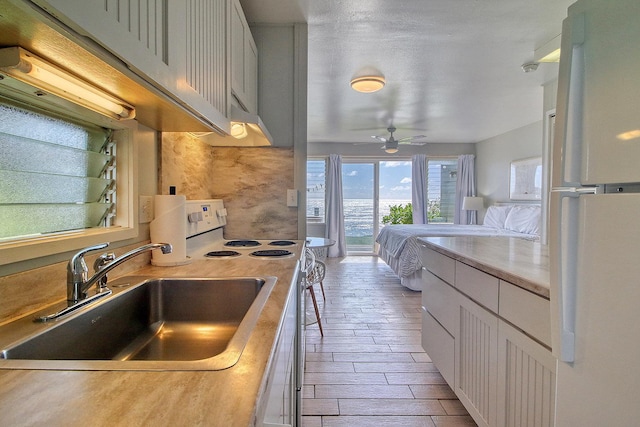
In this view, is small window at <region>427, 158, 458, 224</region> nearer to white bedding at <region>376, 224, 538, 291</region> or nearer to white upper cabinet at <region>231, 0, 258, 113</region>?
white bedding at <region>376, 224, 538, 291</region>

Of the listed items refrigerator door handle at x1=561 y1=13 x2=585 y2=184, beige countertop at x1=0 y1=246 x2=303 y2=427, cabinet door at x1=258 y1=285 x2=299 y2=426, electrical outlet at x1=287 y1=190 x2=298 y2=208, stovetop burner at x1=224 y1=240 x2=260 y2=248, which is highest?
refrigerator door handle at x1=561 y1=13 x2=585 y2=184

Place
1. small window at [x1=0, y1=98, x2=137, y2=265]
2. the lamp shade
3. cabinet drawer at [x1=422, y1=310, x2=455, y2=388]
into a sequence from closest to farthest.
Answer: small window at [x1=0, y1=98, x2=137, y2=265] → cabinet drawer at [x1=422, y1=310, x2=455, y2=388] → the lamp shade

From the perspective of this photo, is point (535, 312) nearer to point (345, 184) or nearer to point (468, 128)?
point (468, 128)

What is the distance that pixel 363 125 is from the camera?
5602 millimetres

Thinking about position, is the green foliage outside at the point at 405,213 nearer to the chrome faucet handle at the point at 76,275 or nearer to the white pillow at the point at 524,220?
the white pillow at the point at 524,220

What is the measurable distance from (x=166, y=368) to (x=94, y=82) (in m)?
0.76

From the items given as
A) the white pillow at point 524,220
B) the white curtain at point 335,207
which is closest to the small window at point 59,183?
the white pillow at point 524,220

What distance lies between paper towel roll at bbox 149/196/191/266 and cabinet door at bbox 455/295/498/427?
1403mm

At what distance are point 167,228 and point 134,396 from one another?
1.07 metres

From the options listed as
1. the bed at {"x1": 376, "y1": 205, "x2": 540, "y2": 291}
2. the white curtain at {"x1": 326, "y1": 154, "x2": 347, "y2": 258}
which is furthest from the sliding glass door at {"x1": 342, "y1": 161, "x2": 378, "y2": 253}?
the bed at {"x1": 376, "y1": 205, "x2": 540, "y2": 291}

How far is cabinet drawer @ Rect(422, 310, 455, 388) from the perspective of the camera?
1957 millimetres

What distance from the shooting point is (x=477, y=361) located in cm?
165

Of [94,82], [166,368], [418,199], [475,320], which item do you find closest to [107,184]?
[94,82]

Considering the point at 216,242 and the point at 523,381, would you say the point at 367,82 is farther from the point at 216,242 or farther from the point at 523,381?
the point at 523,381
